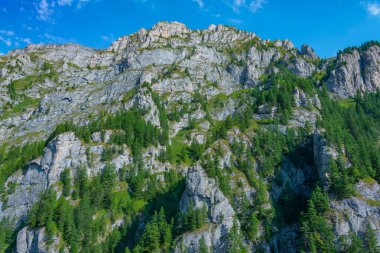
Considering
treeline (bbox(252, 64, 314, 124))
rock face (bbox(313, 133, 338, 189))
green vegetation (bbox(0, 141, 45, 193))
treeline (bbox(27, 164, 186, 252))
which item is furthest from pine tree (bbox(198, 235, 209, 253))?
green vegetation (bbox(0, 141, 45, 193))

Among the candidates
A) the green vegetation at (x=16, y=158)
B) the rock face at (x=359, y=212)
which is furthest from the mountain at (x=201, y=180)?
the green vegetation at (x=16, y=158)

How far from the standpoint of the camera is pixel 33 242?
331 ft

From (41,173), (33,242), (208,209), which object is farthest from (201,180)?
(41,173)

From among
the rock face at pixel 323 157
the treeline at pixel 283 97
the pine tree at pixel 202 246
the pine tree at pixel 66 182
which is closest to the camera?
the pine tree at pixel 202 246

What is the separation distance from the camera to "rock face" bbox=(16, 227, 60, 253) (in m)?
97.8

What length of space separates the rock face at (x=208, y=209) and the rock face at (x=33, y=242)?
40.4m

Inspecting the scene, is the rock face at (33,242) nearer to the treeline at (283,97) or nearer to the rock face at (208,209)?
the rock face at (208,209)

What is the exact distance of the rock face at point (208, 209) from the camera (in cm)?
8644

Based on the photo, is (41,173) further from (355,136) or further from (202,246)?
(355,136)

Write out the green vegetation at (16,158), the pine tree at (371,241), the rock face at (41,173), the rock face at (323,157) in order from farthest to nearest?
the green vegetation at (16,158) → the rock face at (41,173) → the rock face at (323,157) → the pine tree at (371,241)

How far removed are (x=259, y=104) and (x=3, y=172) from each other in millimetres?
123170

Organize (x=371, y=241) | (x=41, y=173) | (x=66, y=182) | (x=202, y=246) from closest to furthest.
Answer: (x=371, y=241) → (x=202, y=246) → (x=66, y=182) → (x=41, y=173)

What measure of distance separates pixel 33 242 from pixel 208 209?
56371 millimetres

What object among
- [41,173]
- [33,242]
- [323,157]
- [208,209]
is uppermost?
[41,173]
